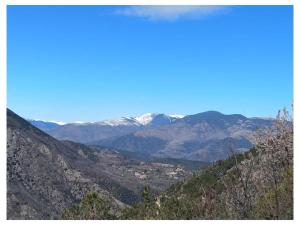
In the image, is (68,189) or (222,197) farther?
(68,189)

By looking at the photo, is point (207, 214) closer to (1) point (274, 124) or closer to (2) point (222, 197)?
(2) point (222, 197)

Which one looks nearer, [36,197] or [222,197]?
[222,197]
